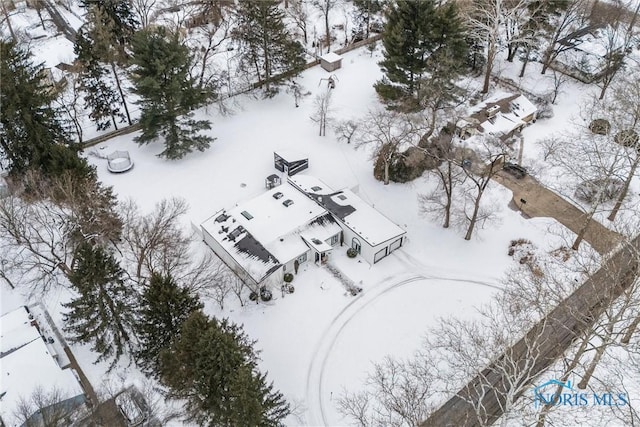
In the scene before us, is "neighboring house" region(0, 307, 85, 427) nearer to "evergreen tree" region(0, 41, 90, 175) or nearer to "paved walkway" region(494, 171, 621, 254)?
"evergreen tree" region(0, 41, 90, 175)

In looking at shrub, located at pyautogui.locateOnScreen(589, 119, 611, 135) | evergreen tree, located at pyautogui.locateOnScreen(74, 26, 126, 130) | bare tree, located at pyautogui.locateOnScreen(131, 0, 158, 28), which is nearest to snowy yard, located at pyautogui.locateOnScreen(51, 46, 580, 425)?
evergreen tree, located at pyautogui.locateOnScreen(74, 26, 126, 130)

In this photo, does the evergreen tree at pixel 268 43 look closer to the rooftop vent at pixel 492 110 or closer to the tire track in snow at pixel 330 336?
the rooftop vent at pixel 492 110

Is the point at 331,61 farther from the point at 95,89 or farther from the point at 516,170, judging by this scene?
the point at 95,89

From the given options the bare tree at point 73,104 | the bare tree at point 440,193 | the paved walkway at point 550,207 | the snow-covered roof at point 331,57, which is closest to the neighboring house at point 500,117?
the paved walkway at point 550,207

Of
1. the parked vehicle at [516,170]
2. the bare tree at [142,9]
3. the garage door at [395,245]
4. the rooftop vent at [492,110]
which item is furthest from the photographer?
the bare tree at [142,9]

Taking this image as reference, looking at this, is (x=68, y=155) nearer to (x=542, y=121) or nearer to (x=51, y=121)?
(x=51, y=121)
